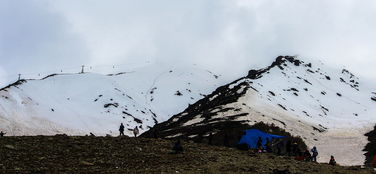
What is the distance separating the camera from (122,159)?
30672mm

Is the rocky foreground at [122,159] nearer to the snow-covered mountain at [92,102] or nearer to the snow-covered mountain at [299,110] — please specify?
the snow-covered mountain at [299,110]

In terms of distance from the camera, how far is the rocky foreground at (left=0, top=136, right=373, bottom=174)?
27547 mm

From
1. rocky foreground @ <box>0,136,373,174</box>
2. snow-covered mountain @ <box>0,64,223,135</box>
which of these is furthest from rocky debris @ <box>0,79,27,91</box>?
rocky foreground @ <box>0,136,373,174</box>

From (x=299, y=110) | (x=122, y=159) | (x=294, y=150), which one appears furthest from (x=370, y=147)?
(x=122, y=159)

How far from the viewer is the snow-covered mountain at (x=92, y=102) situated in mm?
122312

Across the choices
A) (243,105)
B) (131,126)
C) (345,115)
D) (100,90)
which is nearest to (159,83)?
(100,90)

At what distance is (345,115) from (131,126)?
5412cm

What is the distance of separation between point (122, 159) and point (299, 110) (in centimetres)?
8726

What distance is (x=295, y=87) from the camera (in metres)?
141

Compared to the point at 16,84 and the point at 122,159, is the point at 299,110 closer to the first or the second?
the point at 16,84

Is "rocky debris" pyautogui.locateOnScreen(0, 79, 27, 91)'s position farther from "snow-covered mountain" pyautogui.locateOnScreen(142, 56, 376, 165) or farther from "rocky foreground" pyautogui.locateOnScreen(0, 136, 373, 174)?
"rocky foreground" pyautogui.locateOnScreen(0, 136, 373, 174)

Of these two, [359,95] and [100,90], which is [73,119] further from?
[359,95]

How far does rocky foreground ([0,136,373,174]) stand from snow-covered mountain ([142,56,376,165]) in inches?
581

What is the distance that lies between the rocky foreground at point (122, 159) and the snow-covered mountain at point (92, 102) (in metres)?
75.7
